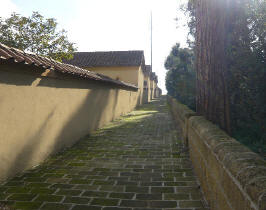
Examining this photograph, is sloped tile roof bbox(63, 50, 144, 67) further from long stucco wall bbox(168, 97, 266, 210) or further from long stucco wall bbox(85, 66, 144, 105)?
long stucco wall bbox(168, 97, 266, 210)

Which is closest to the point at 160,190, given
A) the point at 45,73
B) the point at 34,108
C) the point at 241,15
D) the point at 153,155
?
the point at 153,155

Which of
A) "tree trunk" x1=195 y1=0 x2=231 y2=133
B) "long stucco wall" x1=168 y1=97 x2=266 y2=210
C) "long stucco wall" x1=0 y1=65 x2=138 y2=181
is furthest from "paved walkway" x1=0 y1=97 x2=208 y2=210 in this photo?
"tree trunk" x1=195 y1=0 x2=231 y2=133

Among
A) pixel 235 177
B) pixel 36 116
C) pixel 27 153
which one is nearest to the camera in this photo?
pixel 235 177

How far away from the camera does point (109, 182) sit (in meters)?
3.80

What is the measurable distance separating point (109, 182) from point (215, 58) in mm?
3641

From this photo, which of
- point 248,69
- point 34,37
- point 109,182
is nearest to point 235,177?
point 109,182

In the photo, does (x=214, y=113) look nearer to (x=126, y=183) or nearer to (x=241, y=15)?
(x=126, y=183)

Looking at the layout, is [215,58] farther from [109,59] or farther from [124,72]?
[109,59]

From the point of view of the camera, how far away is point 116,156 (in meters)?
5.45

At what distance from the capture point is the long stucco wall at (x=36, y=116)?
3.87m

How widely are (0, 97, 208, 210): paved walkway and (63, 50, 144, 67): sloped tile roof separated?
21.2 meters

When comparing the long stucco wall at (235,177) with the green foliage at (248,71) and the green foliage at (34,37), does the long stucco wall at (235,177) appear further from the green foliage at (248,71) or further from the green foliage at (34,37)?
the green foliage at (34,37)

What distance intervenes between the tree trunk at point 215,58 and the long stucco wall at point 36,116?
3.93 m

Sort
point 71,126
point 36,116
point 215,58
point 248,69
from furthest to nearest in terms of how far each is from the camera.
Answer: point 248,69
point 71,126
point 215,58
point 36,116
